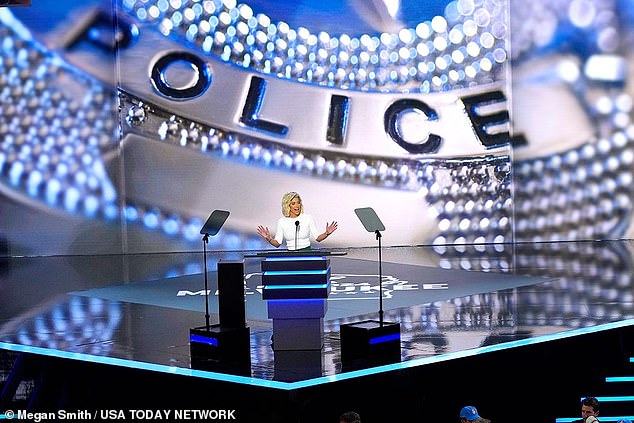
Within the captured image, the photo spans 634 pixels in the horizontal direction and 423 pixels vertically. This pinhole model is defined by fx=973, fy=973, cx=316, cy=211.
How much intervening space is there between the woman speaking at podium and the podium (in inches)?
14.1

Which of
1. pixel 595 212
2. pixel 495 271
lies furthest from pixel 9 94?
pixel 595 212

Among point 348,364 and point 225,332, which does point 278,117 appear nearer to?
point 225,332

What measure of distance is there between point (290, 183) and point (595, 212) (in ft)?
12.6

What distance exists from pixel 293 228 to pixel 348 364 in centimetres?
110

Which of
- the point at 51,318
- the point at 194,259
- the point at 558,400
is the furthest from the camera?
the point at 194,259

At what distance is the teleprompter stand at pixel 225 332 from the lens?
551 centimetres

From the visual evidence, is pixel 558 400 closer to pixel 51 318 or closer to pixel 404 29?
pixel 51 318

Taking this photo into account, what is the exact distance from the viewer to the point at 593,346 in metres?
6.10

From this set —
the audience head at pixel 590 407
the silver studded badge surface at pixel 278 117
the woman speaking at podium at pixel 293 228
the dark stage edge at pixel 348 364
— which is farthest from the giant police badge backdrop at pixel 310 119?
the audience head at pixel 590 407

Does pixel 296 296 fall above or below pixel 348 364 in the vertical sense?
above

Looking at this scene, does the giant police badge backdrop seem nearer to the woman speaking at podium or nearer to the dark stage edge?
the dark stage edge

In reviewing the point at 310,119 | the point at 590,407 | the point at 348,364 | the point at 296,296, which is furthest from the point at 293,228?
the point at 310,119

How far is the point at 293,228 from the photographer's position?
6129 mm

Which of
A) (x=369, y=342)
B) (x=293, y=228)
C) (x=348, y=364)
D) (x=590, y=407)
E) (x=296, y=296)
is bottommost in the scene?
(x=590, y=407)
